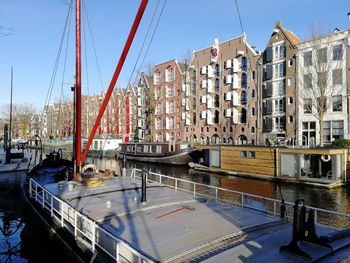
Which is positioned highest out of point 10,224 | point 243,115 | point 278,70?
point 278,70

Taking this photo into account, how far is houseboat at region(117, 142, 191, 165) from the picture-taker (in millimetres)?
47203

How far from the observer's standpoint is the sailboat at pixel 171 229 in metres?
5.94

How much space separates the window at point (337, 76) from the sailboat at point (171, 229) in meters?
36.7

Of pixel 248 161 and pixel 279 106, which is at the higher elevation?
pixel 279 106

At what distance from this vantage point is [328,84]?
4131 centimetres

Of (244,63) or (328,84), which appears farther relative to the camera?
(244,63)

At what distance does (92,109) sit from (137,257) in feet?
307

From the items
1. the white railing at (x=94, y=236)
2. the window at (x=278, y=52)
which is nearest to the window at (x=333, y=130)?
the window at (x=278, y=52)

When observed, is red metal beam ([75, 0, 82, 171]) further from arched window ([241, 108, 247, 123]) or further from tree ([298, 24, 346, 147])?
arched window ([241, 108, 247, 123])

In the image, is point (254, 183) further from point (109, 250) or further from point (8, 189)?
point (109, 250)

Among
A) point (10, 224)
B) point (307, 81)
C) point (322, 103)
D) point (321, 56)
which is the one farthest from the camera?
point (307, 81)

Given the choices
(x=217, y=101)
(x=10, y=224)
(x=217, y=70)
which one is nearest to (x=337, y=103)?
(x=217, y=101)

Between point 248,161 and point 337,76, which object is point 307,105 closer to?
point 337,76

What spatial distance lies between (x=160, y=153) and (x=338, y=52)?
29159 mm
